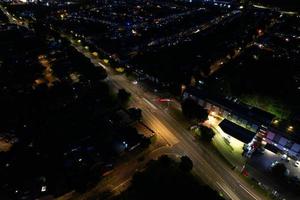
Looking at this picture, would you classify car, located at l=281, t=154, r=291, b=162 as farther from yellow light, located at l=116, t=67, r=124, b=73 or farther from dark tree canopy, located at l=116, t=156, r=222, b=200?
yellow light, located at l=116, t=67, r=124, b=73

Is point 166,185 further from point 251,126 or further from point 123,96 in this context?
point 123,96

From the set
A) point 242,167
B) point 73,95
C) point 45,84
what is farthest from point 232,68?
point 45,84

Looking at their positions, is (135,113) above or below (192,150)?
above

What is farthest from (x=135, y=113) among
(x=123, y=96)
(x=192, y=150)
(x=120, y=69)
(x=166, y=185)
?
(x=120, y=69)

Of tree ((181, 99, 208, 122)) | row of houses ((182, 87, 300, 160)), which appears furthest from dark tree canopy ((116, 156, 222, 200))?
row of houses ((182, 87, 300, 160))

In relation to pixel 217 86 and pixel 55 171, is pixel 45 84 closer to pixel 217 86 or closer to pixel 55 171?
pixel 55 171

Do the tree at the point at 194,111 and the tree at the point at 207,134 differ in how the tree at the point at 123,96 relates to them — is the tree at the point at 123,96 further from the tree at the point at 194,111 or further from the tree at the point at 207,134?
the tree at the point at 207,134
